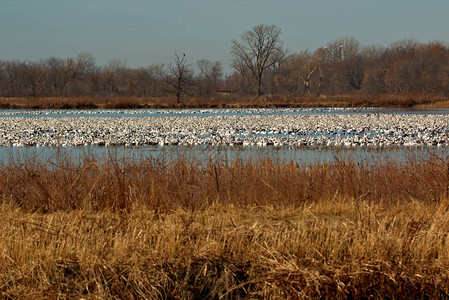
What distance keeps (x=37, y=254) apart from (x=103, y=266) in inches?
32.4

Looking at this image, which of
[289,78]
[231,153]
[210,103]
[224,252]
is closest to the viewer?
[224,252]

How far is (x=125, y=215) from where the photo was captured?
6.75m

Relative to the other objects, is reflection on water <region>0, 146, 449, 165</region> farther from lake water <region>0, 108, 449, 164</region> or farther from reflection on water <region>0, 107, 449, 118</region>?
reflection on water <region>0, 107, 449, 118</region>

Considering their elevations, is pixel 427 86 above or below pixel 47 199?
above

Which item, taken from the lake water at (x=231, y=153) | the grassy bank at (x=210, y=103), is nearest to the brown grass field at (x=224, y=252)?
the lake water at (x=231, y=153)

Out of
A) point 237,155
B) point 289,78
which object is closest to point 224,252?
point 237,155

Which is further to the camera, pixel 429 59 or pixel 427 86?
pixel 429 59

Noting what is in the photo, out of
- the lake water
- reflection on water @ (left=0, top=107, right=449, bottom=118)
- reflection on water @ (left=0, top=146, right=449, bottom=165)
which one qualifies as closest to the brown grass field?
reflection on water @ (left=0, top=146, right=449, bottom=165)

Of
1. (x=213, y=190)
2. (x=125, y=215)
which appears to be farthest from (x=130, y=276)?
(x=213, y=190)

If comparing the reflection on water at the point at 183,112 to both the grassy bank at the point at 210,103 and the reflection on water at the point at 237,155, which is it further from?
the reflection on water at the point at 237,155

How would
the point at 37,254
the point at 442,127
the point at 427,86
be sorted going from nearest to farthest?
the point at 37,254, the point at 442,127, the point at 427,86

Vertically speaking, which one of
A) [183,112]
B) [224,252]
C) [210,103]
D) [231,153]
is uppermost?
[210,103]

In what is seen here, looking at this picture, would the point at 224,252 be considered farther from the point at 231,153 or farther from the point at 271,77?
the point at 271,77

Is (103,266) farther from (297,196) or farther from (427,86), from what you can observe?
(427,86)
